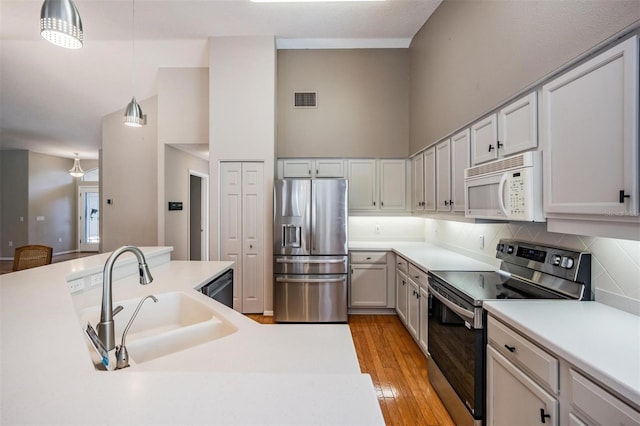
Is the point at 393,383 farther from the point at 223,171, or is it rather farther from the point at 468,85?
the point at 223,171

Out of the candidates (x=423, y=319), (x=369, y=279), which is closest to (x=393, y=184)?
(x=369, y=279)

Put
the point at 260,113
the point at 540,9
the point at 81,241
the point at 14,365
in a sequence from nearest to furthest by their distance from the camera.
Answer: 1. the point at 14,365
2. the point at 540,9
3. the point at 260,113
4. the point at 81,241

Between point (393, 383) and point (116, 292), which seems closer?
point (116, 292)

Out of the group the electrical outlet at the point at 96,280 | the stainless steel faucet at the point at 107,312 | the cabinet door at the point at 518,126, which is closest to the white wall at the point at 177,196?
the electrical outlet at the point at 96,280

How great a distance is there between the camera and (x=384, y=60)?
4043 mm

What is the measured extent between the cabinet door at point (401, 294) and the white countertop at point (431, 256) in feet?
0.92

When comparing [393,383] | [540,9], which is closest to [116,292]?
[393,383]

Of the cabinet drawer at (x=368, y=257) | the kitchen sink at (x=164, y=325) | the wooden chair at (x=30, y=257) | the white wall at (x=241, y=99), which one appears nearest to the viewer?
the kitchen sink at (x=164, y=325)

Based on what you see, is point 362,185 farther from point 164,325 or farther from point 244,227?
point 164,325

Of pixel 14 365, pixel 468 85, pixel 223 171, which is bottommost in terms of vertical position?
pixel 14 365

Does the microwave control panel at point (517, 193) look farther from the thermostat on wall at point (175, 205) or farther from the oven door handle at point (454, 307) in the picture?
the thermostat on wall at point (175, 205)

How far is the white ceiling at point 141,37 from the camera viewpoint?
126 inches

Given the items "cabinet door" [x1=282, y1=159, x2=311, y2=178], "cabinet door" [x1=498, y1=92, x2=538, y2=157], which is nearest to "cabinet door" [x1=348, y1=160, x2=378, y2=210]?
"cabinet door" [x1=282, y1=159, x2=311, y2=178]

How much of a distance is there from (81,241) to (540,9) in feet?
38.0
